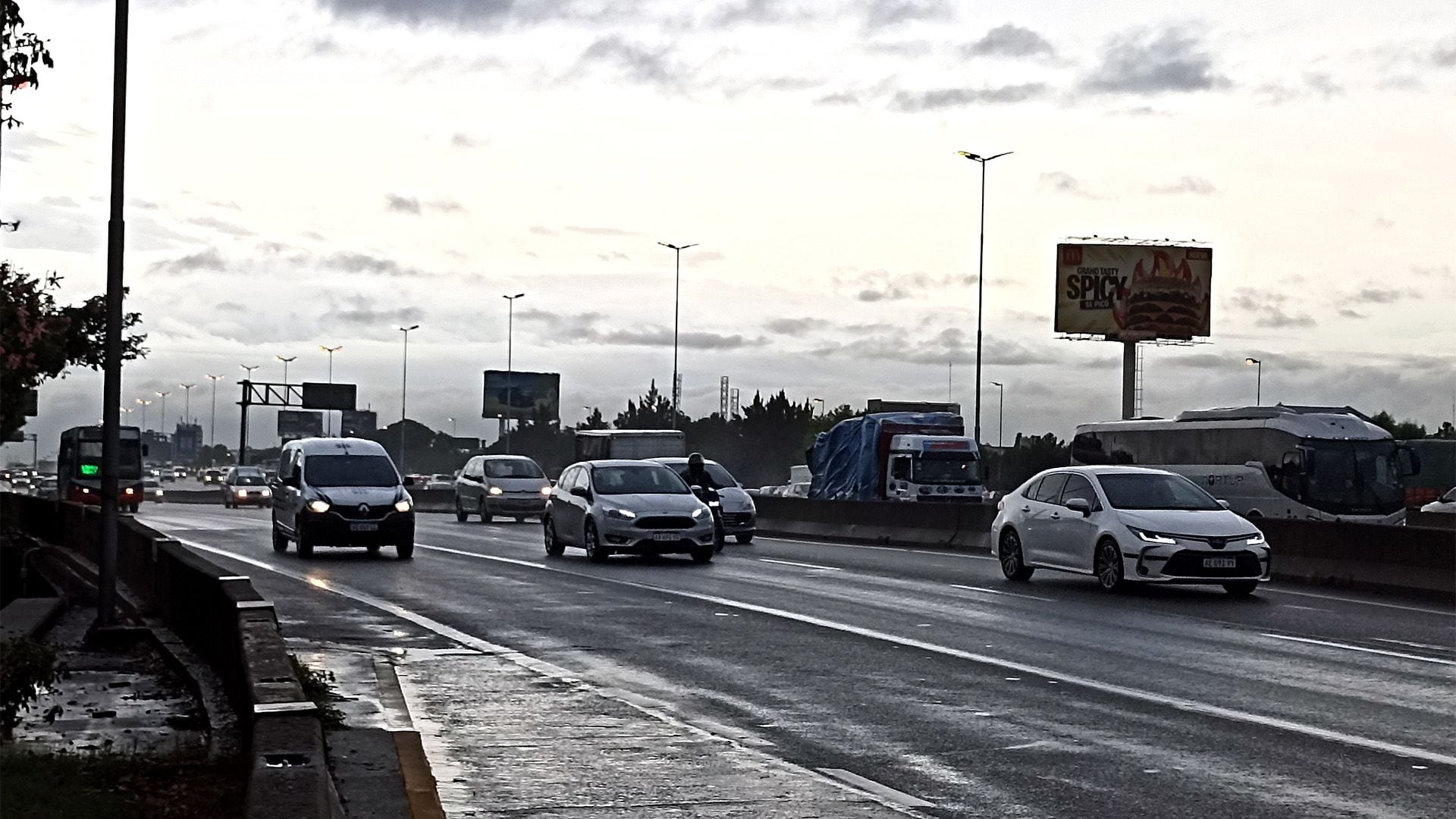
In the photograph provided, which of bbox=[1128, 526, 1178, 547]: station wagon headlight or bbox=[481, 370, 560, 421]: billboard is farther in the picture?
bbox=[481, 370, 560, 421]: billboard

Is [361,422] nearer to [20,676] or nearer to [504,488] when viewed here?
[504,488]

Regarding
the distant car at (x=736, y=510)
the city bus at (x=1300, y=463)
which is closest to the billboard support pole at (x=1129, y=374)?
the city bus at (x=1300, y=463)

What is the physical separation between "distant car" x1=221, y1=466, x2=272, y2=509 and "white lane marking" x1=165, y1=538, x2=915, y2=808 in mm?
53243

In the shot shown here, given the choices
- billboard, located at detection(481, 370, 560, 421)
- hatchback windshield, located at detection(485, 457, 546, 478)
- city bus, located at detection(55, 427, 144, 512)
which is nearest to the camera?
hatchback windshield, located at detection(485, 457, 546, 478)

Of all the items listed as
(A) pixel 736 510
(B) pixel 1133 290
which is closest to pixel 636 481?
(A) pixel 736 510

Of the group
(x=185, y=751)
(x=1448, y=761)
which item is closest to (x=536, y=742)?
(x=185, y=751)

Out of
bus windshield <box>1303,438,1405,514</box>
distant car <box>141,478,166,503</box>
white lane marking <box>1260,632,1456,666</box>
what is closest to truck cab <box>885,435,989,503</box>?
bus windshield <box>1303,438,1405,514</box>

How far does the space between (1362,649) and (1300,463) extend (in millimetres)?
24689

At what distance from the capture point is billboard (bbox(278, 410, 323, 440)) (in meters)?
159

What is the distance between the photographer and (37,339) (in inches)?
1013

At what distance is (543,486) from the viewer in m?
50.9

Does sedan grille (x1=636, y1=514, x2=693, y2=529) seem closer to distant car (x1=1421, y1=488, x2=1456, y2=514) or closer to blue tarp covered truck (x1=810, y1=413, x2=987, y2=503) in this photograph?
blue tarp covered truck (x1=810, y1=413, x2=987, y2=503)

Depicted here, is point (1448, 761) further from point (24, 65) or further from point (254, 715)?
point (24, 65)

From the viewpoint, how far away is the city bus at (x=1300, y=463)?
3950cm
